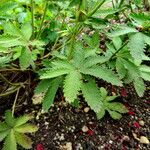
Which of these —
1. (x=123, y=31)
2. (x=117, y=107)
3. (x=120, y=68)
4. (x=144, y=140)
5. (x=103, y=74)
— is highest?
(x=123, y=31)

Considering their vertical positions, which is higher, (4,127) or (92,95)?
(92,95)

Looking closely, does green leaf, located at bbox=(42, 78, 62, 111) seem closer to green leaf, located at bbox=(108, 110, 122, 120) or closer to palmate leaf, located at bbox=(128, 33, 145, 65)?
palmate leaf, located at bbox=(128, 33, 145, 65)

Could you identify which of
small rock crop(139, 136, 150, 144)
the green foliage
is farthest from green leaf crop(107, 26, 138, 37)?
small rock crop(139, 136, 150, 144)

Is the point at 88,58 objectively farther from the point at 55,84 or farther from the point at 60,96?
the point at 60,96

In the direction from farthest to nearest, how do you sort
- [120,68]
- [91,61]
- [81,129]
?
1. [81,129]
2. [120,68]
3. [91,61]

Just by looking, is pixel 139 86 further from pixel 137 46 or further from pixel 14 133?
pixel 14 133

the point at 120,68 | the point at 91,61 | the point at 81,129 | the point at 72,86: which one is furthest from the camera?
the point at 81,129

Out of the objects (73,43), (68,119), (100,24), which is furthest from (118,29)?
(68,119)

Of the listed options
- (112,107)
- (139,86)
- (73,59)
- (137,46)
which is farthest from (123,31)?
(112,107)
